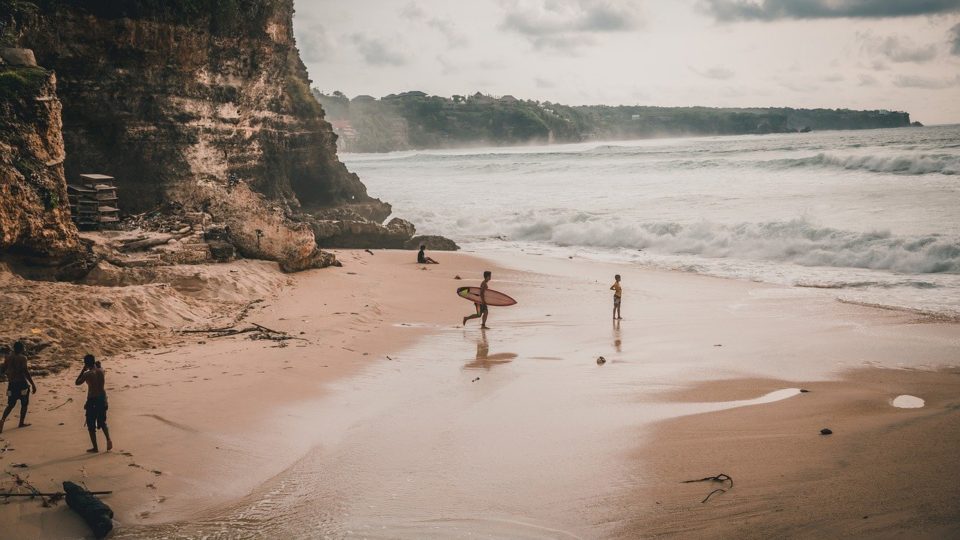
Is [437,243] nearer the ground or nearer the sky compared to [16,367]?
nearer the ground

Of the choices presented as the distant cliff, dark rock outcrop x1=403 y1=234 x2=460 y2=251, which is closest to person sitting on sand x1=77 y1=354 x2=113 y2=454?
dark rock outcrop x1=403 y1=234 x2=460 y2=251

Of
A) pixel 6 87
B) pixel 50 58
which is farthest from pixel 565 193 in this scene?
pixel 6 87

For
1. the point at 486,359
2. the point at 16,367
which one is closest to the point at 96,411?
the point at 16,367

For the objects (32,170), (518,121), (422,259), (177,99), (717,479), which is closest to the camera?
(717,479)

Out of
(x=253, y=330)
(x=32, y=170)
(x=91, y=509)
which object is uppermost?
(x=32, y=170)

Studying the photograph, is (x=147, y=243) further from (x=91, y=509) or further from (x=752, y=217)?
(x=752, y=217)

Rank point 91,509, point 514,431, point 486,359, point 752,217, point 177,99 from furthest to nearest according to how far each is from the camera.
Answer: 1. point 752,217
2. point 177,99
3. point 486,359
4. point 514,431
5. point 91,509

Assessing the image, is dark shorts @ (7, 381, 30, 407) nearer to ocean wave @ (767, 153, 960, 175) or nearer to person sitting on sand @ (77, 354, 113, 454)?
person sitting on sand @ (77, 354, 113, 454)

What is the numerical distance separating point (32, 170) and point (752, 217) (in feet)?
72.3

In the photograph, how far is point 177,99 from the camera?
61.4 ft

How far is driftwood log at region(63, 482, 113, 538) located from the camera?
16.9 ft

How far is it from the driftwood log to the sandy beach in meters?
0.10

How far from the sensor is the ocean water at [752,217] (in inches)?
676

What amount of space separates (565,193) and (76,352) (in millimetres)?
31213
